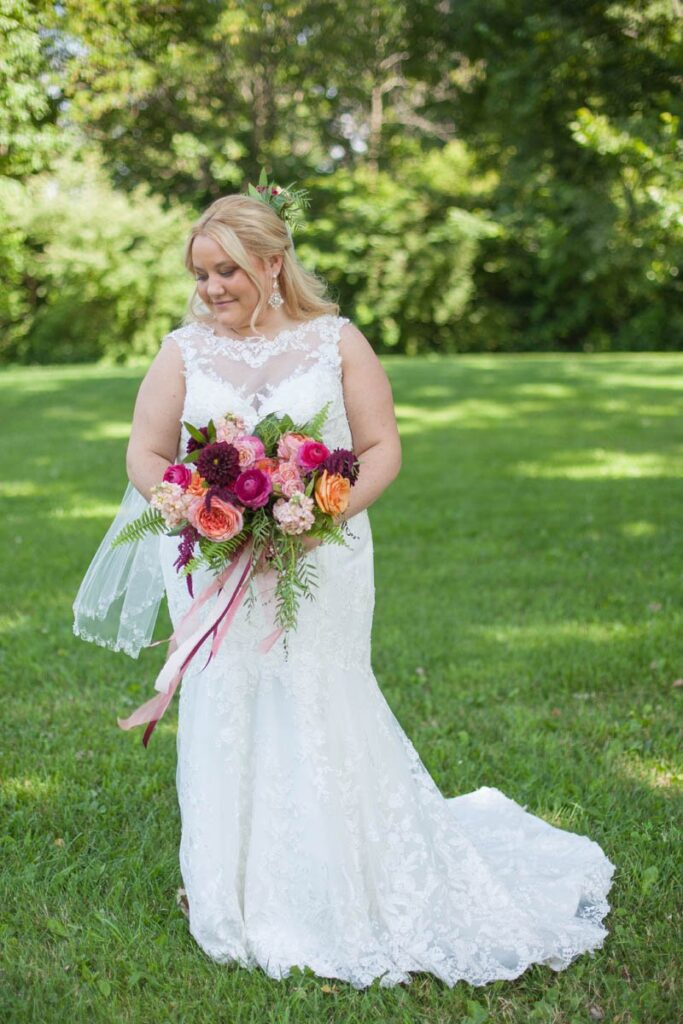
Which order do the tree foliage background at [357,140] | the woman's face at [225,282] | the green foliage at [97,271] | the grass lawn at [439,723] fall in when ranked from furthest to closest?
the green foliage at [97,271], the tree foliage background at [357,140], the woman's face at [225,282], the grass lawn at [439,723]

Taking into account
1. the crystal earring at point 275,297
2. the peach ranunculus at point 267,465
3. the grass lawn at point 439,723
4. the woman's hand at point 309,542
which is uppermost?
the crystal earring at point 275,297

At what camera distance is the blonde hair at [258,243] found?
138 inches

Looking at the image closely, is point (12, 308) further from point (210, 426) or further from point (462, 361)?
point (210, 426)

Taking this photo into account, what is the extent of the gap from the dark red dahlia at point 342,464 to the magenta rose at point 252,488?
180mm

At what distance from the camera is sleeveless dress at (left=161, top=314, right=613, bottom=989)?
3.57 m

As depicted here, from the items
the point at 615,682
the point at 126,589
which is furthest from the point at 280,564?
the point at 615,682

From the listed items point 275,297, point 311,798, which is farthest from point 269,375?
point 311,798

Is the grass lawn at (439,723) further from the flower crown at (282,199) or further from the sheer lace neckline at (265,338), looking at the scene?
the flower crown at (282,199)

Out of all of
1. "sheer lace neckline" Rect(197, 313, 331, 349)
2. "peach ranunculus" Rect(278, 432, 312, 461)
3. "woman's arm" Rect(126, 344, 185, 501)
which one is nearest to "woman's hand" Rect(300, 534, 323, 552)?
"peach ranunculus" Rect(278, 432, 312, 461)

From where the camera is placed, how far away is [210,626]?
3520 mm

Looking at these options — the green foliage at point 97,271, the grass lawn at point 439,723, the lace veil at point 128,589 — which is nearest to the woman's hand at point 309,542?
the lace veil at point 128,589

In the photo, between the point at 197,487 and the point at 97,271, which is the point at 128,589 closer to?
the point at 197,487

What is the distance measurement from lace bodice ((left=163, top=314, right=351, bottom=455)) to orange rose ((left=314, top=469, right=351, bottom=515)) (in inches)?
20.1

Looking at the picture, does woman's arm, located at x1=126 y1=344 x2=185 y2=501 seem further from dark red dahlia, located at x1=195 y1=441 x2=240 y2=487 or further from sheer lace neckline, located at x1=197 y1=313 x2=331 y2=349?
dark red dahlia, located at x1=195 y1=441 x2=240 y2=487
